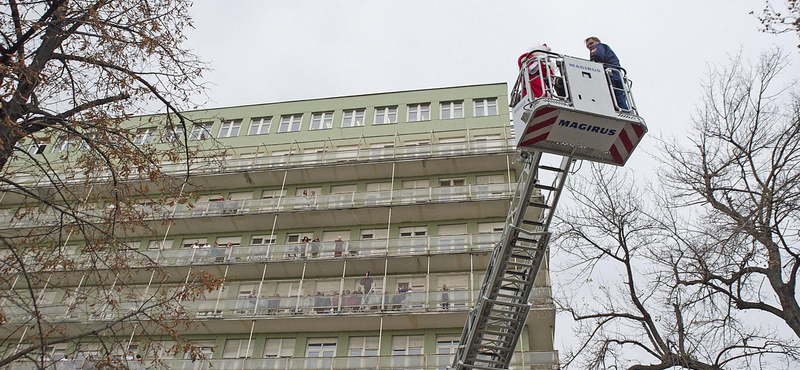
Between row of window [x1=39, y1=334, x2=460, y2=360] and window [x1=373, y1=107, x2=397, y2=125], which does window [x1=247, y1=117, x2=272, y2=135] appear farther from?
row of window [x1=39, y1=334, x2=460, y2=360]

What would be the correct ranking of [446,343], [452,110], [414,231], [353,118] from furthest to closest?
1. [353,118]
2. [452,110]
3. [414,231]
4. [446,343]

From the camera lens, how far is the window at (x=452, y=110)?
28.6m

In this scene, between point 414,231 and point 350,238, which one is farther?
point 350,238

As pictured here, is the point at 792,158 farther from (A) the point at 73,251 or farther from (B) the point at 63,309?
(A) the point at 73,251

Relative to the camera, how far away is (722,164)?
48.4ft

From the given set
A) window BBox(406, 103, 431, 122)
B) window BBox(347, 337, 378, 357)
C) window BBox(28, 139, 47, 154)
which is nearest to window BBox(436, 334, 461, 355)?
window BBox(347, 337, 378, 357)

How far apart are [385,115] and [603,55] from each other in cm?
2099

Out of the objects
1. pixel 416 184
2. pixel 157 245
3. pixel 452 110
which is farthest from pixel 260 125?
pixel 452 110

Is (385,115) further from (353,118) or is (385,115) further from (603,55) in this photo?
(603,55)

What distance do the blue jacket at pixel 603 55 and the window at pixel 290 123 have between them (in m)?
22.9

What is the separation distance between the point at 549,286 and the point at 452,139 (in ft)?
30.4

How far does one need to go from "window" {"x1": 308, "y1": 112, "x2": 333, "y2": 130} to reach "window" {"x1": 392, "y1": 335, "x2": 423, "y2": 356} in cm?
1291

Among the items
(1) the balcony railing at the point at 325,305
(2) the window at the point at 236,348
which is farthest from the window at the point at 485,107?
(2) the window at the point at 236,348

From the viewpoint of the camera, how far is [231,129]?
31.5 metres
